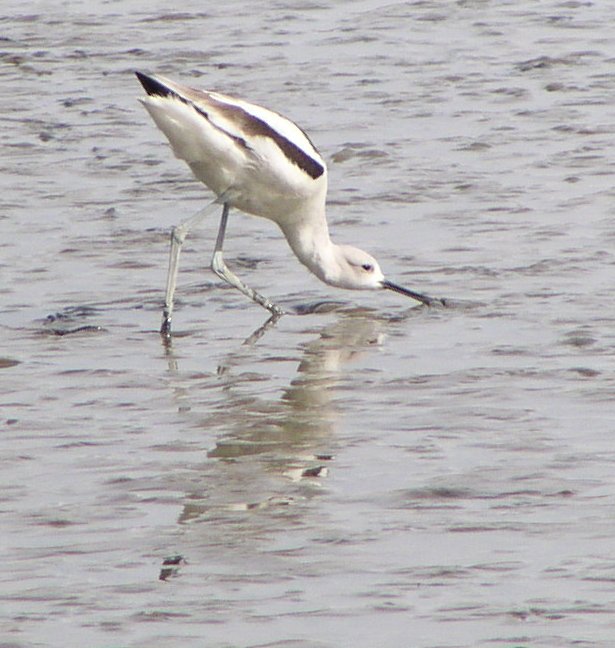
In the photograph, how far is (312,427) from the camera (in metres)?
6.64

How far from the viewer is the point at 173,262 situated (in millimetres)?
8531

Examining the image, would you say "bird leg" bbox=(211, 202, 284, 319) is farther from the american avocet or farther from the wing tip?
the wing tip

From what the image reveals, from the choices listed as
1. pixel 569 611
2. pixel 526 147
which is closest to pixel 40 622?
pixel 569 611

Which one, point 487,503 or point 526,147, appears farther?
point 526,147

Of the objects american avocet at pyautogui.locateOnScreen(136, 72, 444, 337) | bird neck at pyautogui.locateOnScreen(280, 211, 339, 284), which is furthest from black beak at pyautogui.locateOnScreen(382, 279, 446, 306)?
bird neck at pyautogui.locateOnScreen(280, 211, 339, 284)

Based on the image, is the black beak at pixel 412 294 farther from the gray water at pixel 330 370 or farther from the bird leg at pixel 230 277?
the bird leg at pixel 230 277

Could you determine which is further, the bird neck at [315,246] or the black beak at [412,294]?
the bird neck at [315,246]

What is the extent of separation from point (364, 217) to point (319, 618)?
516 centimetres

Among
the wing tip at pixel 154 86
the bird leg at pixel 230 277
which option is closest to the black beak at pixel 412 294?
the bird leg at pixel 230 277

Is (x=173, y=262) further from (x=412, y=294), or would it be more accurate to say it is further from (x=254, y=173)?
(x=412, y=294)

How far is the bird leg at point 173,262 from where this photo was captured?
811 centimetres

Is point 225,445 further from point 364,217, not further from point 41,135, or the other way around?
point 41,135

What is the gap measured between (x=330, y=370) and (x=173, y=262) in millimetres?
1319

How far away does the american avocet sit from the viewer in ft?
27.2
